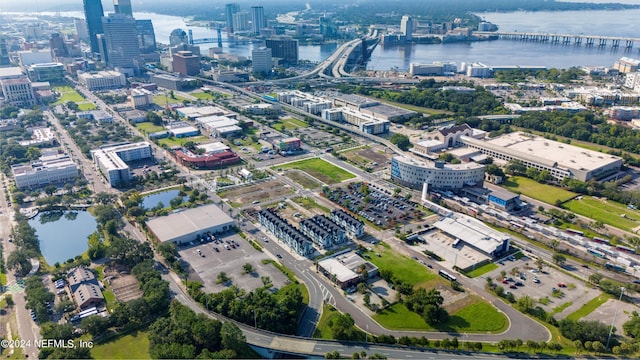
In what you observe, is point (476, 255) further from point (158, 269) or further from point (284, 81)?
point (284, 81)

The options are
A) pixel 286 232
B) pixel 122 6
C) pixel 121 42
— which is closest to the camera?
pixel 286 232

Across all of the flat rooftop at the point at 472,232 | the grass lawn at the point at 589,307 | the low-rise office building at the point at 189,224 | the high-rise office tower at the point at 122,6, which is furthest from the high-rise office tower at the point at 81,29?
the grass lawn at the point at 589,307

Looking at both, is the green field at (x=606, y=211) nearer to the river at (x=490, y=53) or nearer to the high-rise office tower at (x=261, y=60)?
the high-rise office tower at (x=261, y=60)

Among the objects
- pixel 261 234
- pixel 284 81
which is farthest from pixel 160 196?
pixel 284 81

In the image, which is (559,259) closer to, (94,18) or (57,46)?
(57,46)

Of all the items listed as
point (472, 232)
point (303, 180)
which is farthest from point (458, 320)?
point (303, 180)
